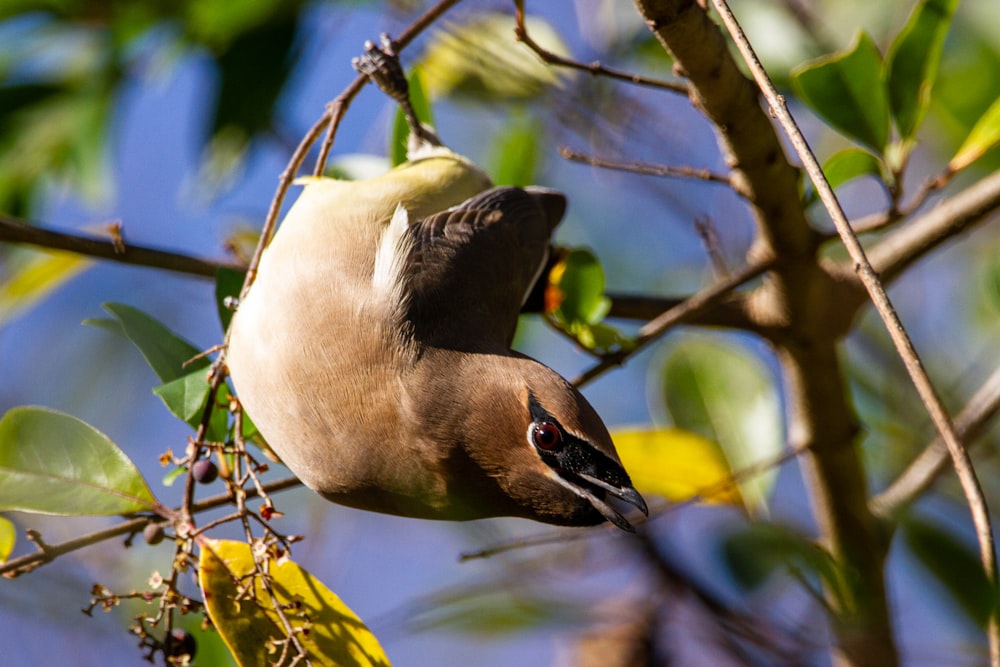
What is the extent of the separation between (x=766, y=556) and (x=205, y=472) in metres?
1.25

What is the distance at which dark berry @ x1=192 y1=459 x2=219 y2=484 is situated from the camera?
7.41 feet

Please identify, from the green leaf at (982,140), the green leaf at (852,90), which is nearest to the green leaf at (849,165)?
the green leaf at (852,90)

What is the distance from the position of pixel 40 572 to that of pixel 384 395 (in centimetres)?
181

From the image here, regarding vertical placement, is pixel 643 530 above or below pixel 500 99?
below

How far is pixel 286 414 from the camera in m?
2.29

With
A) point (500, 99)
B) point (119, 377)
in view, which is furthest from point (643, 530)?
point (119, 377)

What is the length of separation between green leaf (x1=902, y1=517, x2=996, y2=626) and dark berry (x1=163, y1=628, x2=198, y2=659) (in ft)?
4.64

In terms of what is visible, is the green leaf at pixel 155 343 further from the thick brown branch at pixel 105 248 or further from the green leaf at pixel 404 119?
Answer: the green leaf at pixel 404 119

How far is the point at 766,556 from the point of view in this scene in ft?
5.12

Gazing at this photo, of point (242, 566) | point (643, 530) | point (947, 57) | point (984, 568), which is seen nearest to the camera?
point (984, 568)

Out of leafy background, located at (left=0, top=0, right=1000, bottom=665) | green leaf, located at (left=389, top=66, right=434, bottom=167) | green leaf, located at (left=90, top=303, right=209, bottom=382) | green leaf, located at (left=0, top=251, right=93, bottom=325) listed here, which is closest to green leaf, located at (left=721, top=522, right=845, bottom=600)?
leafy background, located at (left=0, top=0, right=1000, bottom=665)

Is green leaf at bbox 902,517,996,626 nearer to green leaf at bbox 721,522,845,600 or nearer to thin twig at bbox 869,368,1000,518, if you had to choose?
green leaf at bbox 721,522,845,600

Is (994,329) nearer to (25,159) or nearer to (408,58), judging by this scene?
(408,58)

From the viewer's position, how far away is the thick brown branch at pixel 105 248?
2.63 meters
